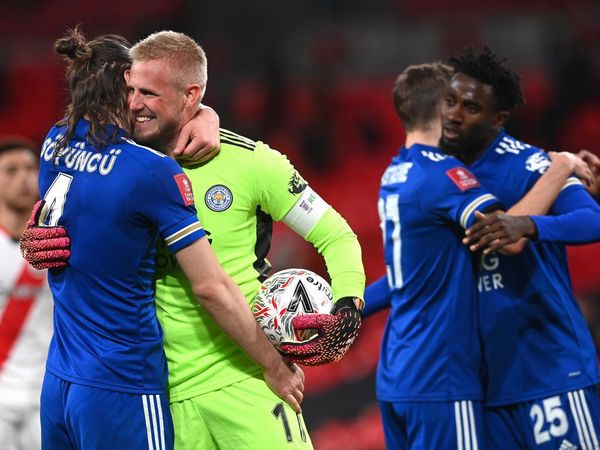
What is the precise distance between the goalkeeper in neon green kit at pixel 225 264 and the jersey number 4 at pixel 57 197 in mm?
329

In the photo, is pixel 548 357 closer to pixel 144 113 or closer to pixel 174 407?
pixel 174 407

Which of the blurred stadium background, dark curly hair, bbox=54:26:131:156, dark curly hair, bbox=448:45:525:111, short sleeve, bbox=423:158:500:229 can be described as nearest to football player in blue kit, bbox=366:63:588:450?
short sleeve, bbox=423:158:500:229

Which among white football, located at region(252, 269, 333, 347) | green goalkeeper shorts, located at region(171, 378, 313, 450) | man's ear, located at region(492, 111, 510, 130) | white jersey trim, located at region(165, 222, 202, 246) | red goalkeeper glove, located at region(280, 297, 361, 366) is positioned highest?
man's ear, located at region(492, 111, 510, 130)

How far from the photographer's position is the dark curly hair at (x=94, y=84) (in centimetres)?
348

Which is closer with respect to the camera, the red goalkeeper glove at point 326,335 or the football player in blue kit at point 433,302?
the red goalkeeper glove at point 326,335

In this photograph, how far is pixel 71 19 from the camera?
14.0 metres

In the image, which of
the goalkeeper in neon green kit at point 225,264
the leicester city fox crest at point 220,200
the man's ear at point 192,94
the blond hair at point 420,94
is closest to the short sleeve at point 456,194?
the blond hair at point 420,94

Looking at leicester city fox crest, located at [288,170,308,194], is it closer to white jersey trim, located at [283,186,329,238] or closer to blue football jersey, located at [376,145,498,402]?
white jersey trim, located at [283,186,329,238]

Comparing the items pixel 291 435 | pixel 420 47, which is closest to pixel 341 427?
pixel 291 435

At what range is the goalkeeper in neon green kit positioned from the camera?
3.54 meters

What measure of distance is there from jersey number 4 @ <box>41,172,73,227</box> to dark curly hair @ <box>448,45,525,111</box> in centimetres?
211

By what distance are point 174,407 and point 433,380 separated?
1.37 meters

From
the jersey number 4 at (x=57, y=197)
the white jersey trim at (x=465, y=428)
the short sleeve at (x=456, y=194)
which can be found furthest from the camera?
the white jersey trim at (x=465, y=428)

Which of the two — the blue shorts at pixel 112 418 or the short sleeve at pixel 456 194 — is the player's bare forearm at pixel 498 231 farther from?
the blue shorts at pixel 112 418
